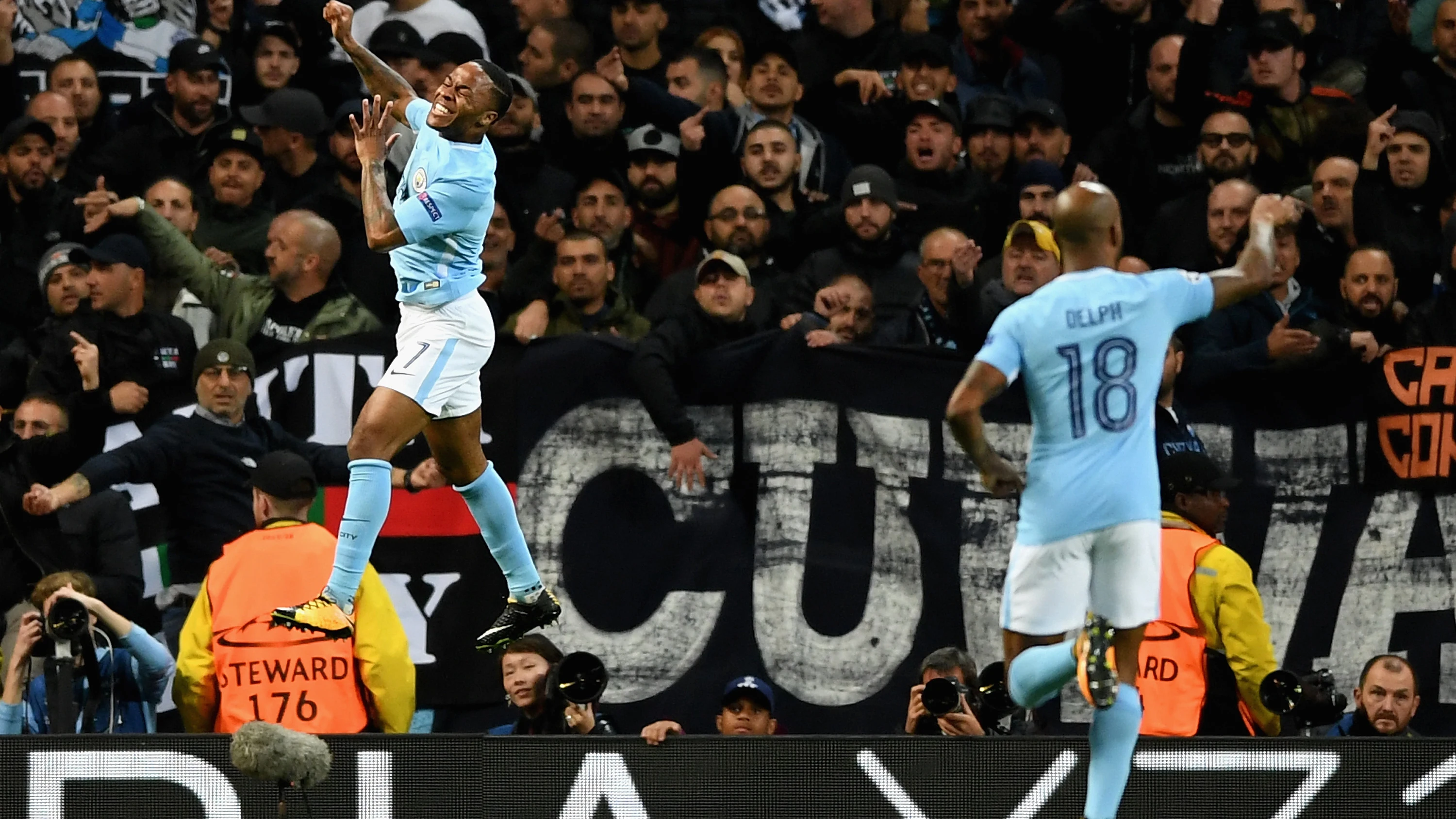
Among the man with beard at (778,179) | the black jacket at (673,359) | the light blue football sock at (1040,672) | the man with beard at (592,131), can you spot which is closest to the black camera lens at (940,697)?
the light blue football sock at (1040,672)

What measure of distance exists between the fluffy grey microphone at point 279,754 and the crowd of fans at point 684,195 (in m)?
2.77

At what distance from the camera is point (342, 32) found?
8.38m

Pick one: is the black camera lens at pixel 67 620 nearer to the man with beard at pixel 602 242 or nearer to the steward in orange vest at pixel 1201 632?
the man with beard at pixel 602 242

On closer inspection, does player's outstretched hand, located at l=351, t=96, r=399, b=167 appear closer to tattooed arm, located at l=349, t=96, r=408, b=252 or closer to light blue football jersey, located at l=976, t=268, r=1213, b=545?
tattooed arm, located at l=349, t=96, r=408, b=252

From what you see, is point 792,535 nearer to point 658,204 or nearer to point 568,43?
point 658,204

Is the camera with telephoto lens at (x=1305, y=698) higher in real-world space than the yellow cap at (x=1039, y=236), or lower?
lower

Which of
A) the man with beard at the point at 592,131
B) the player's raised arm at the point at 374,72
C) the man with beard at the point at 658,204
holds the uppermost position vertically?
the man with beard at the point at 592,131

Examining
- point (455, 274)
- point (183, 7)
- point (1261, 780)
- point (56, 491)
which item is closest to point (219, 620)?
point (56, 491)

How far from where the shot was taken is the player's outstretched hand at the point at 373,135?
8266mm

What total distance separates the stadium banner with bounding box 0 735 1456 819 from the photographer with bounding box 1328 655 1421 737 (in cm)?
150

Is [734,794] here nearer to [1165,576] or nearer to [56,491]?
[1165,576]

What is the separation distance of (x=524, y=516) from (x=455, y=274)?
2.87 m

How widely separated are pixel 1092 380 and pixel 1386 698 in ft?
10.0

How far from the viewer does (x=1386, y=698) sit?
1022cm
